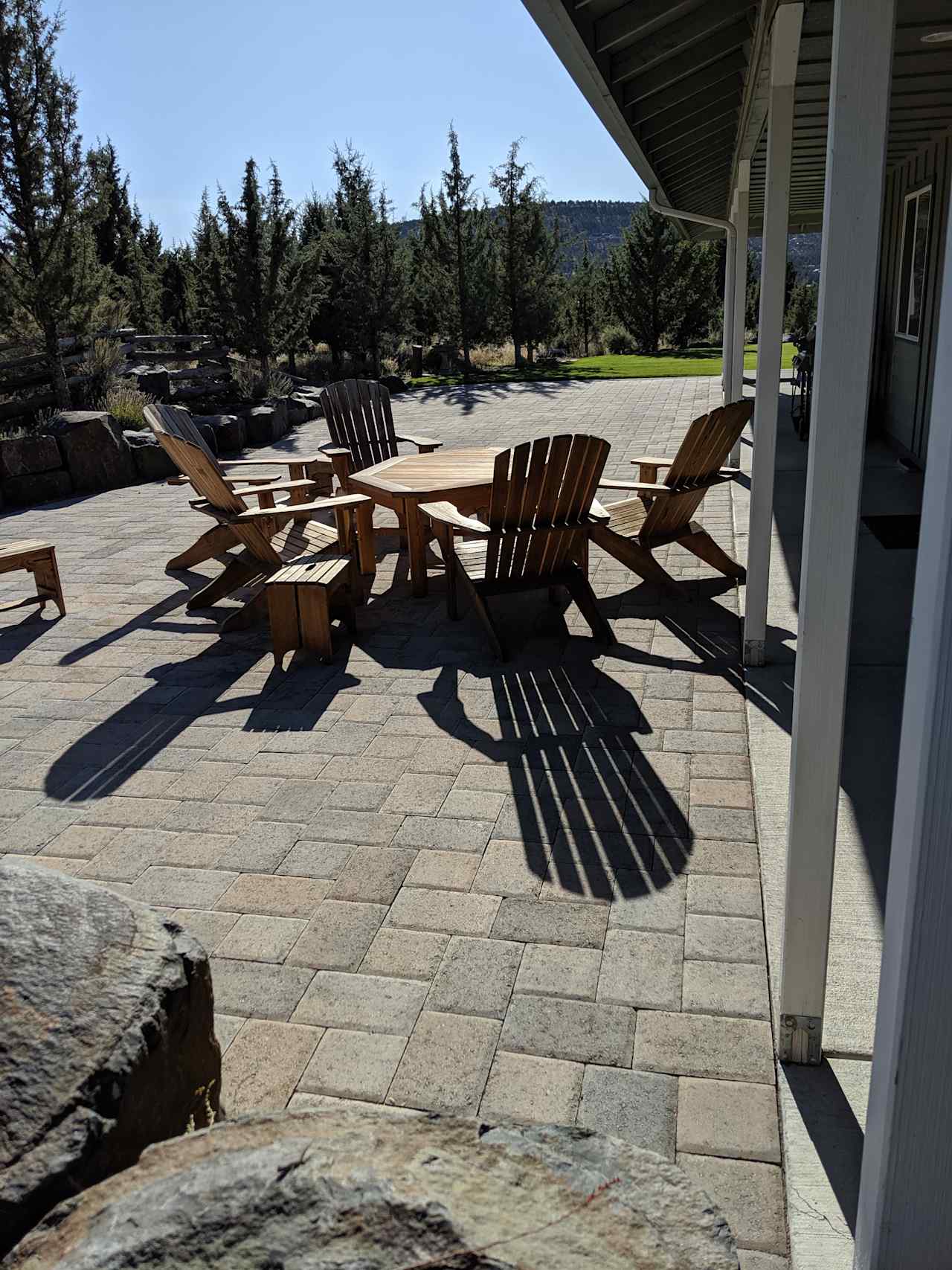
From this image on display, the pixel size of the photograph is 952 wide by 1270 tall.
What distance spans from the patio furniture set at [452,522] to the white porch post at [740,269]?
8.01ft

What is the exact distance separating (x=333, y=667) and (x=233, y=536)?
5.53ft

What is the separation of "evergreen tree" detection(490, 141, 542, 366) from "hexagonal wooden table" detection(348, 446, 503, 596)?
59.0 feet

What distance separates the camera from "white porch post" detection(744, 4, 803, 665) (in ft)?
11.3

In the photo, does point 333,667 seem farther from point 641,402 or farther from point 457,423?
point 641,402

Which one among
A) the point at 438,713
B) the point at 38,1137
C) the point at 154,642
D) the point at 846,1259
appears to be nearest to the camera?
the point at 38,1137

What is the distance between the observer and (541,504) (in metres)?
4.79

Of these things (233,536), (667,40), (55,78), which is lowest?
(233,536)

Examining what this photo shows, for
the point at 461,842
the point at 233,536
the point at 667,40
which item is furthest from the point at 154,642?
the point at 667,40

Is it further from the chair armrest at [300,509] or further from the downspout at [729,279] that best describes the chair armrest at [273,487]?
the downspout at [729,279]

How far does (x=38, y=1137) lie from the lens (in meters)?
1.41

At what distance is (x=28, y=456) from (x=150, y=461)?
1.26 meters

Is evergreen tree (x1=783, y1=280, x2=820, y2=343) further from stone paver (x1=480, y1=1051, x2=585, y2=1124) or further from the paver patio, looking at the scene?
stone paver (x1=480, y1=1051, x2=585, y2=1124)

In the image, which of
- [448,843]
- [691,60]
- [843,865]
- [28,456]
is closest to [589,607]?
[448,843]

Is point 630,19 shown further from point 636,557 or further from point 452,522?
point 636,557
